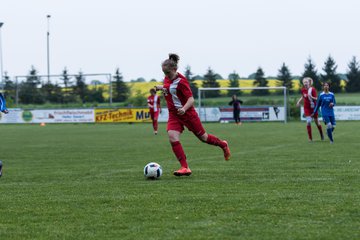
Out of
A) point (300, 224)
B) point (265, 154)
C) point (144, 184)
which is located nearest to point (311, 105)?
point (265, 154)

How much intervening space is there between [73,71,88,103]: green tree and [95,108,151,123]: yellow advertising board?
599 cm

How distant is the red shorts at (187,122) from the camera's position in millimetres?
10930

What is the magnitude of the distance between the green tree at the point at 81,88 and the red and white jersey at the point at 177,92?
43858mm

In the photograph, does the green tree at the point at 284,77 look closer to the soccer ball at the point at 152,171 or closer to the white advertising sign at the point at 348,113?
the white advertising sign at the point at 348,113

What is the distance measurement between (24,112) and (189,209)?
4425 cm

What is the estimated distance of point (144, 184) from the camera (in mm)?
9883

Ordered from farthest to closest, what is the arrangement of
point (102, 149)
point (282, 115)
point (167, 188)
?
1. point (282, 115)
2. point (102, 149)
3. point (167, 188)

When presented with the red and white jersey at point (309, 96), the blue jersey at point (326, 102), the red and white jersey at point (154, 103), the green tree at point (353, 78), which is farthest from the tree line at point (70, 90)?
the blue jersey at point (326, 102)

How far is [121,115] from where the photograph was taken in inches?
1900

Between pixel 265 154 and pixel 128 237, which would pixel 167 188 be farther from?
pixel 265 154

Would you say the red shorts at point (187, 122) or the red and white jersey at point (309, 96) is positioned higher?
the red and white jersey at point (309, 96)

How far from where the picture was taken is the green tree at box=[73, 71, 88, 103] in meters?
54.1

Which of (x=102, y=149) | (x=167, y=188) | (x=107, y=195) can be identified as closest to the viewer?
(x=107, y=195)

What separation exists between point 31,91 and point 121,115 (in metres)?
10.0
